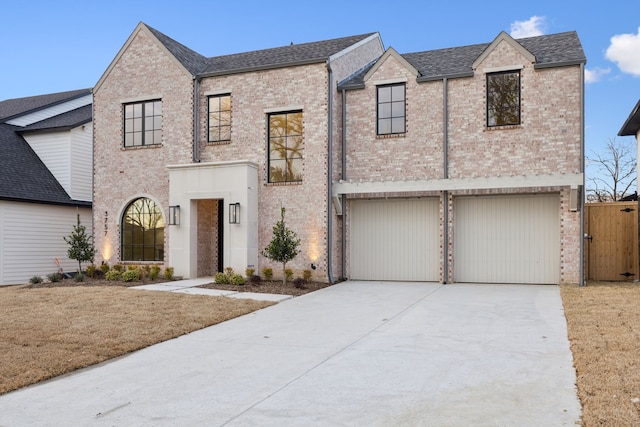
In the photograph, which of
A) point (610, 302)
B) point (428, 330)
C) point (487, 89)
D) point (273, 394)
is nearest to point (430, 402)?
point (273, 394)

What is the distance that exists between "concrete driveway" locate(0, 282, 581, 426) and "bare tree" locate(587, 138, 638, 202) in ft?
70.9

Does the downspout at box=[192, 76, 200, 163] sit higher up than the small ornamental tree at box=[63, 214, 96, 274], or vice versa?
the downspout at box=[192, 76, 200, 163]

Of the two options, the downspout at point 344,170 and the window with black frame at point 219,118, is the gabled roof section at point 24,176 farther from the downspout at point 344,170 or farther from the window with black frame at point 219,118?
the downspout at point 344,170

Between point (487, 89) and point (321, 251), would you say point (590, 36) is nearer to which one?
point (487, 89)

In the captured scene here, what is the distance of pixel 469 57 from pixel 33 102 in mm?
21068

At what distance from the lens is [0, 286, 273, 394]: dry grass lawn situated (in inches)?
241

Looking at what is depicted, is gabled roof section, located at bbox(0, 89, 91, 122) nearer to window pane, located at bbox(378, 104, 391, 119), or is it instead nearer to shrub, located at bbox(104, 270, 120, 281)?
shrub, located at bbox(104, 270, 120, 281)

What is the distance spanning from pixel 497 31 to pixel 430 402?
12.4 metres

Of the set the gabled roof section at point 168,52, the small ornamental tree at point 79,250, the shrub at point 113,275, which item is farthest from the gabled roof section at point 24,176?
the shrub at point 113,275

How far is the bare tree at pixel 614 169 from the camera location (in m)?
26.8

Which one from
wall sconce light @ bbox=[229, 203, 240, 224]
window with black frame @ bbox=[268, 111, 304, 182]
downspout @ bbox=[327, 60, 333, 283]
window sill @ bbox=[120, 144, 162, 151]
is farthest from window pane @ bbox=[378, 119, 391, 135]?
window sill @ bbox=[120, 144, 162, 151]

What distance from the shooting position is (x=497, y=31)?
14.2 meters

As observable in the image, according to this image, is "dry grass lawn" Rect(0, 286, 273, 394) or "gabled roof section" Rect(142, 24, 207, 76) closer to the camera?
"dry grass lawn" Rect(0, 286, 273, 394)

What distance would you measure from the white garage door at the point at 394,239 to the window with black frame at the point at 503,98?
2803 millimetres
